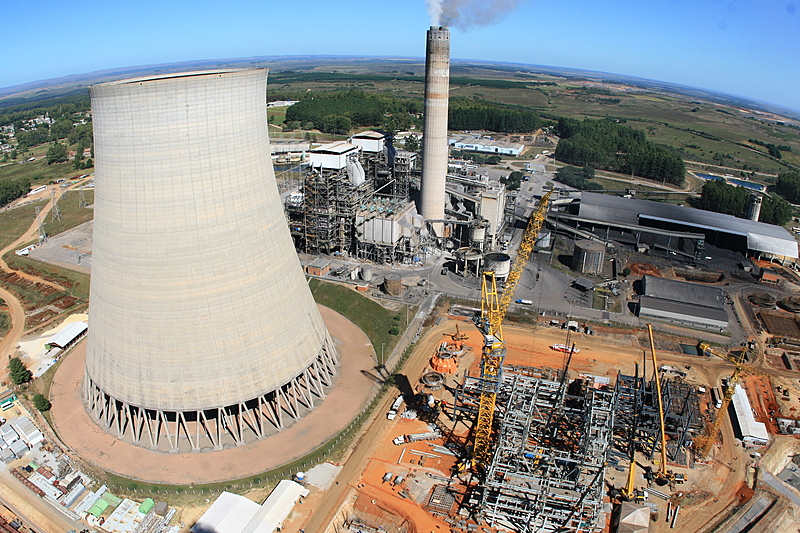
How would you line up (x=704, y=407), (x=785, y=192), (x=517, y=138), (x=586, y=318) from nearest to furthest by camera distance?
1. (x=704, y=407)
2. (x=586, y=318)
3. (x=785, y=192)
4. (x=517, y=138)

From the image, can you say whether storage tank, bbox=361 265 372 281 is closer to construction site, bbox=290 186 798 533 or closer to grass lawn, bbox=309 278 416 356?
grass lawn, bbox=309 278 416 356

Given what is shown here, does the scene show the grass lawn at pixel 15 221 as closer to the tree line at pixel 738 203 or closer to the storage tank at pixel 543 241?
the storage tank at pixel 543 241

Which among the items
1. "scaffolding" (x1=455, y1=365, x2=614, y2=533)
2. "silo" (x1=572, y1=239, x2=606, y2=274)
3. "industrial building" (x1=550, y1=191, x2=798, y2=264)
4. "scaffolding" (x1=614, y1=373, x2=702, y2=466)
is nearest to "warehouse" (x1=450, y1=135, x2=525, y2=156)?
"industrial building" (x1=550, y1=191, x2=798, y2=264)

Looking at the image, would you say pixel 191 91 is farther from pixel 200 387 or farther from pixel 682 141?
pixel 682 141

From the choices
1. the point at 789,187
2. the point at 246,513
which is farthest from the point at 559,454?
the point at 789,187

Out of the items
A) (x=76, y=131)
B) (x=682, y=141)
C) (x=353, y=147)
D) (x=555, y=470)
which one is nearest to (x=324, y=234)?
(x=353, y=147)

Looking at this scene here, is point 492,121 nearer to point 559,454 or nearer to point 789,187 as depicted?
point 789,187

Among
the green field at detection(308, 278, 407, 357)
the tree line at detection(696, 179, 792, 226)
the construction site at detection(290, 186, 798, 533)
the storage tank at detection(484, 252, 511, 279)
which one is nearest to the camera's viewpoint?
the construction site at detection(290, 186, 798, 533)
